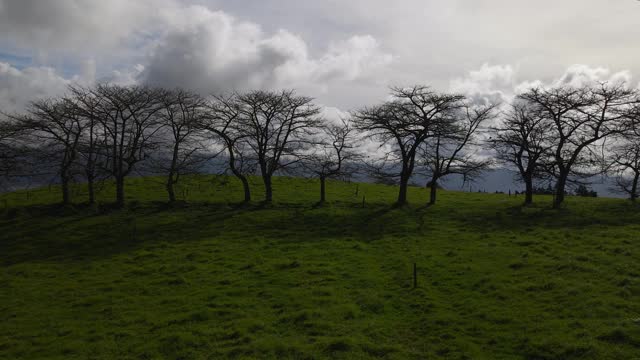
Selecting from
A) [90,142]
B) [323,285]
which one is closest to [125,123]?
[90,142]

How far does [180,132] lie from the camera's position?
51531 millimetres

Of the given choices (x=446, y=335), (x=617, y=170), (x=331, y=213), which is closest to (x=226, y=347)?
(x=446, y=335)

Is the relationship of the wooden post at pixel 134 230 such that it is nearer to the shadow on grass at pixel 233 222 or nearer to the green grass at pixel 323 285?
the shadow on grass at pixel 233 222

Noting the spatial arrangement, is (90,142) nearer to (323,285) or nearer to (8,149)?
(8,149)

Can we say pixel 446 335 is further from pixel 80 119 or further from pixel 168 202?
pixel 80 119

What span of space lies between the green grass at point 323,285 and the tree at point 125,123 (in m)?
7.10

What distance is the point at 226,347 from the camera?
16125mm

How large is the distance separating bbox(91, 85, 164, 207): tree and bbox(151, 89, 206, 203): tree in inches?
50.4

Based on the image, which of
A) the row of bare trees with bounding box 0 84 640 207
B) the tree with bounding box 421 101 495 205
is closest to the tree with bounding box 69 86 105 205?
the row of bare trees with bounding box 0 84 640 207

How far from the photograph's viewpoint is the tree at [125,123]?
48.1 meters

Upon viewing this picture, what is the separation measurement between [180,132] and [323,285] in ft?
116

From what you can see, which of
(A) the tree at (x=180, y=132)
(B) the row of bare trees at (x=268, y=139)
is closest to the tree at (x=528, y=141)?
(B) the row of bare trees at (x=268, y=139)

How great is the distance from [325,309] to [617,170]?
46445mm

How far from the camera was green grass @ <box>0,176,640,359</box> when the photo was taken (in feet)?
52.5
